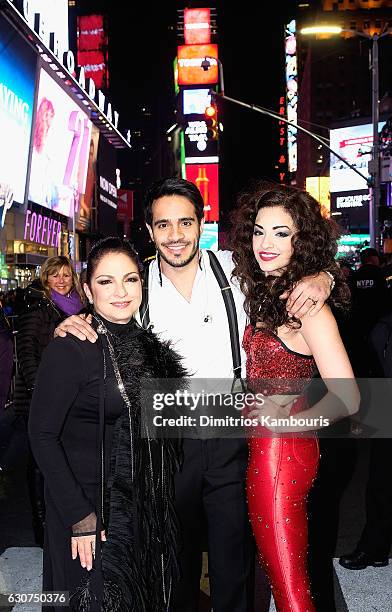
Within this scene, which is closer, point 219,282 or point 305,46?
point 219,282

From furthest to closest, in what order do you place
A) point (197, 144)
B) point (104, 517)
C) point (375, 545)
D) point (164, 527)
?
1. point (197, 144)
2. point (375, 545)
3. point (164, 527)
4. point (104, 517)

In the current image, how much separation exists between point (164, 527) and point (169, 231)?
1.53 metres

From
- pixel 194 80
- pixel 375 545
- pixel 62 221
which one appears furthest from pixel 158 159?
pixel 375 545

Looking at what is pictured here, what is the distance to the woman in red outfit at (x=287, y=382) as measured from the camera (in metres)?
2.84

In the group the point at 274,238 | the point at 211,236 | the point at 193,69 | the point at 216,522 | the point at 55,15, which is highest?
the point at 193,69

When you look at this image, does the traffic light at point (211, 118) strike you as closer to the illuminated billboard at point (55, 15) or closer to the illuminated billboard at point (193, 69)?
the illuminated billboard at point (55, 15)

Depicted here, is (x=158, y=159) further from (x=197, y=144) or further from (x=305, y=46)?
(x=197, y=144)

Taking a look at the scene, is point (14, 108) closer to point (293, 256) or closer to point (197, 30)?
point (293, 256)

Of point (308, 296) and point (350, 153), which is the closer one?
point (308, 296)

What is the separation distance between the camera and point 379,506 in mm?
4898

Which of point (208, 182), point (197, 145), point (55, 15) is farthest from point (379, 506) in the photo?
point (197, 145)

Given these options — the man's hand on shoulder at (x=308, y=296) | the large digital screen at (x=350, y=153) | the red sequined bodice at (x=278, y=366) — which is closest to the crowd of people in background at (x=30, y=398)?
the man's hand on shoulder at (x=308, y=296)

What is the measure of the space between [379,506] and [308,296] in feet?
A: 8.61

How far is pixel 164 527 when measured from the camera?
2.93m
